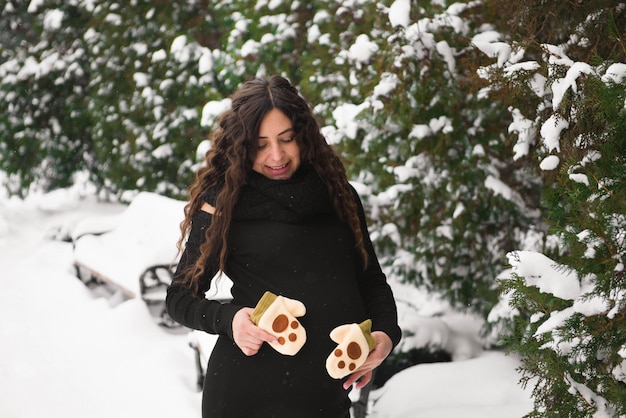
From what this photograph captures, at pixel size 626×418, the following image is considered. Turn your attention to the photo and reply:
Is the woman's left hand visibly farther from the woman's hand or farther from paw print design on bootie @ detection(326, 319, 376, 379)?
the woman's hand

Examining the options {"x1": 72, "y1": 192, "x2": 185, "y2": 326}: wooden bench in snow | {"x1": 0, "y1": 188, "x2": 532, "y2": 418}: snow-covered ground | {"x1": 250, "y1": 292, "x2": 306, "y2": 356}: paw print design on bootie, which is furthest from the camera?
{"x1": 72, "y1": 192, "x2": 185, "y2": 326}: wooden bench in snow

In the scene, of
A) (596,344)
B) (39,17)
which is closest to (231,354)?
(596,344)

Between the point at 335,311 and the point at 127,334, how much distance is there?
4131 mm

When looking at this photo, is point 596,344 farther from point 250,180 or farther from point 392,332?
point 250,180

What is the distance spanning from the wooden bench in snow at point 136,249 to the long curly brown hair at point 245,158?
3897mm

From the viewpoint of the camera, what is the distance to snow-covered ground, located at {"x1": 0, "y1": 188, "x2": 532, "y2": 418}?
3.99 meters

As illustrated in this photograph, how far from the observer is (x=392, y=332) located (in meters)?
2.04

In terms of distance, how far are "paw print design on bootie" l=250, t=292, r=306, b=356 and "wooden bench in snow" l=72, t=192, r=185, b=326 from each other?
13.6 feet

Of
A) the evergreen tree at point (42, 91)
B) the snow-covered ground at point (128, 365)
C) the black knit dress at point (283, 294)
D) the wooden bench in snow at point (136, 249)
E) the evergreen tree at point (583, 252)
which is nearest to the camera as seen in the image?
the black knit dress at point (283, 294)

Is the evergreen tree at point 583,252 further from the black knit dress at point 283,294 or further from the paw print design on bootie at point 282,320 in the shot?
the paw print design on bootie at point 282,320

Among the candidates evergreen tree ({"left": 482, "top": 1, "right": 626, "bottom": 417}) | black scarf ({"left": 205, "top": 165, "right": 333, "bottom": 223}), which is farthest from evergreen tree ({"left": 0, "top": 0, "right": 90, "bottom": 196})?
evergreen tree ({"left": 482, "top": 1, "right": 626, "bottom": 417})

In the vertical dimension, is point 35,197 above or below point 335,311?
below

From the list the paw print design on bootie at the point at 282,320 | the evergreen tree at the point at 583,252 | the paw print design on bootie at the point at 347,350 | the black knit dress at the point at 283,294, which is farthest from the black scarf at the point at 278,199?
the evergreen tree at the point at 583,252

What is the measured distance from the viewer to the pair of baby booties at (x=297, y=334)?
1856mm
